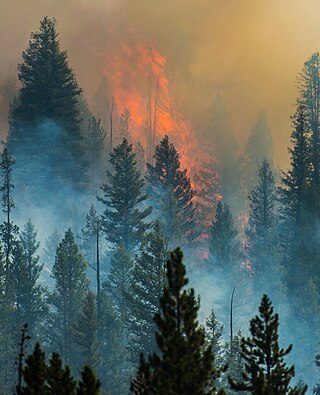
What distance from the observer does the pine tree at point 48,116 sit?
97812mm

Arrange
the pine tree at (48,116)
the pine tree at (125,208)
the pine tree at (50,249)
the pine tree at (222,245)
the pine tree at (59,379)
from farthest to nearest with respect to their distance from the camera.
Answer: the pine tree at (48,116) → the pine tree at (50,249) → the pine tree at (222,245) → the pine tree at (125,208) → the pine tree at (59,379)

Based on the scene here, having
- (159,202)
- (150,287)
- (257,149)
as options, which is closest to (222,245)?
(159,202)

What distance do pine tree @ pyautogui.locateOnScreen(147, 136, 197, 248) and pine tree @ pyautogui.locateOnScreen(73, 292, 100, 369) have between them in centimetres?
2271

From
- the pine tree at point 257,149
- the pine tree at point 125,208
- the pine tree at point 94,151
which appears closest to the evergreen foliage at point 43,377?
the pine tree at point 125,208

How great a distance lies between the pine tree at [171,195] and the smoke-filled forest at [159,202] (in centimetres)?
17

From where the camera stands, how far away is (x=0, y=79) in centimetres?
13900

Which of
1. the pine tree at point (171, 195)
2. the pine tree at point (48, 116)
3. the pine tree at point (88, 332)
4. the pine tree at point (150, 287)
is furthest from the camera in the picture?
the pine tree at point (48, 116)

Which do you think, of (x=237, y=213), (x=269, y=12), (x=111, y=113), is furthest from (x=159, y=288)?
(x=269, y=12)

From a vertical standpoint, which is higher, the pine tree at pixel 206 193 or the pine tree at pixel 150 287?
the pine tree at pixel 206 193

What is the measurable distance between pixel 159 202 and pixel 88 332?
2566 cm

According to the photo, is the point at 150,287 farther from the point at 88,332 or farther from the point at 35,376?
the point at 35,376

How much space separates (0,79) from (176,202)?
184ft

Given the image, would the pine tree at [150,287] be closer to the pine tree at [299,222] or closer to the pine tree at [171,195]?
the pine tree at [299,222]

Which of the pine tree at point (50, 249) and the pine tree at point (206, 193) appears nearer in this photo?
the pine tree at point (50, 249)
